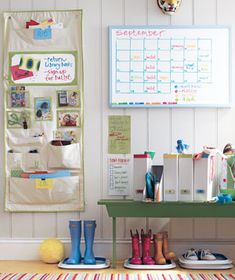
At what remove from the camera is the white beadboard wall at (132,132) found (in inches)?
133

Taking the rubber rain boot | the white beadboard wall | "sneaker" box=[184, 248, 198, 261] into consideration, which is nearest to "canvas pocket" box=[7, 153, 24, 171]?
the white beadboard wall

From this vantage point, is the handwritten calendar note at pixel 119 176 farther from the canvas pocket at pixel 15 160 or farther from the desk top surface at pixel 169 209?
the canvas pocket at pixel 15 160

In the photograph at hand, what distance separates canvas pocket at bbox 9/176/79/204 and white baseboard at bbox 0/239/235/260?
0.25 metres

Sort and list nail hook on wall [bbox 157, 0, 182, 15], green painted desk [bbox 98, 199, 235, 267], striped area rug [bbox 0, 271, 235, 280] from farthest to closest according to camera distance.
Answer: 1. nail hook on wall [bbox 157, 0, 182, 15]
2. green painted desk [bbox 98, 199, 235, 267]
3. striped area rug [bbox 0, 271, 235, 280]

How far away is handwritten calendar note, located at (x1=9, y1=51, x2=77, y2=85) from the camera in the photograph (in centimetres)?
338

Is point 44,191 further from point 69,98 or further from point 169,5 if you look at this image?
point 169,5

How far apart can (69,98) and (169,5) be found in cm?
85

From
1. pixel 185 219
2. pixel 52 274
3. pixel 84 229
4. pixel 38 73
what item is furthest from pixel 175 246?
pixel 38 73

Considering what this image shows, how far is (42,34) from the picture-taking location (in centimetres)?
339

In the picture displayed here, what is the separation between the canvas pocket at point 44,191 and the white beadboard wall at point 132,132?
0.09 m

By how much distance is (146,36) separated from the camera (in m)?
3.36

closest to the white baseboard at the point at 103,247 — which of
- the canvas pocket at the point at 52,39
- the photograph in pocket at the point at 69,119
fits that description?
the photograph in pocket at the point at 69,119

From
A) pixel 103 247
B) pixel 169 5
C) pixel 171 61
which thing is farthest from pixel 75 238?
pixel 169 5

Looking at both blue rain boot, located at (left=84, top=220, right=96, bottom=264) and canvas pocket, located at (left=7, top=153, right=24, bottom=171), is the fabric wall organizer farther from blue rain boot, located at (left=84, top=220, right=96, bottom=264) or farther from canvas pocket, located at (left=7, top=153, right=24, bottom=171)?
blue rain boot, located at (left=84, top=220, right=96, bottom=264)
